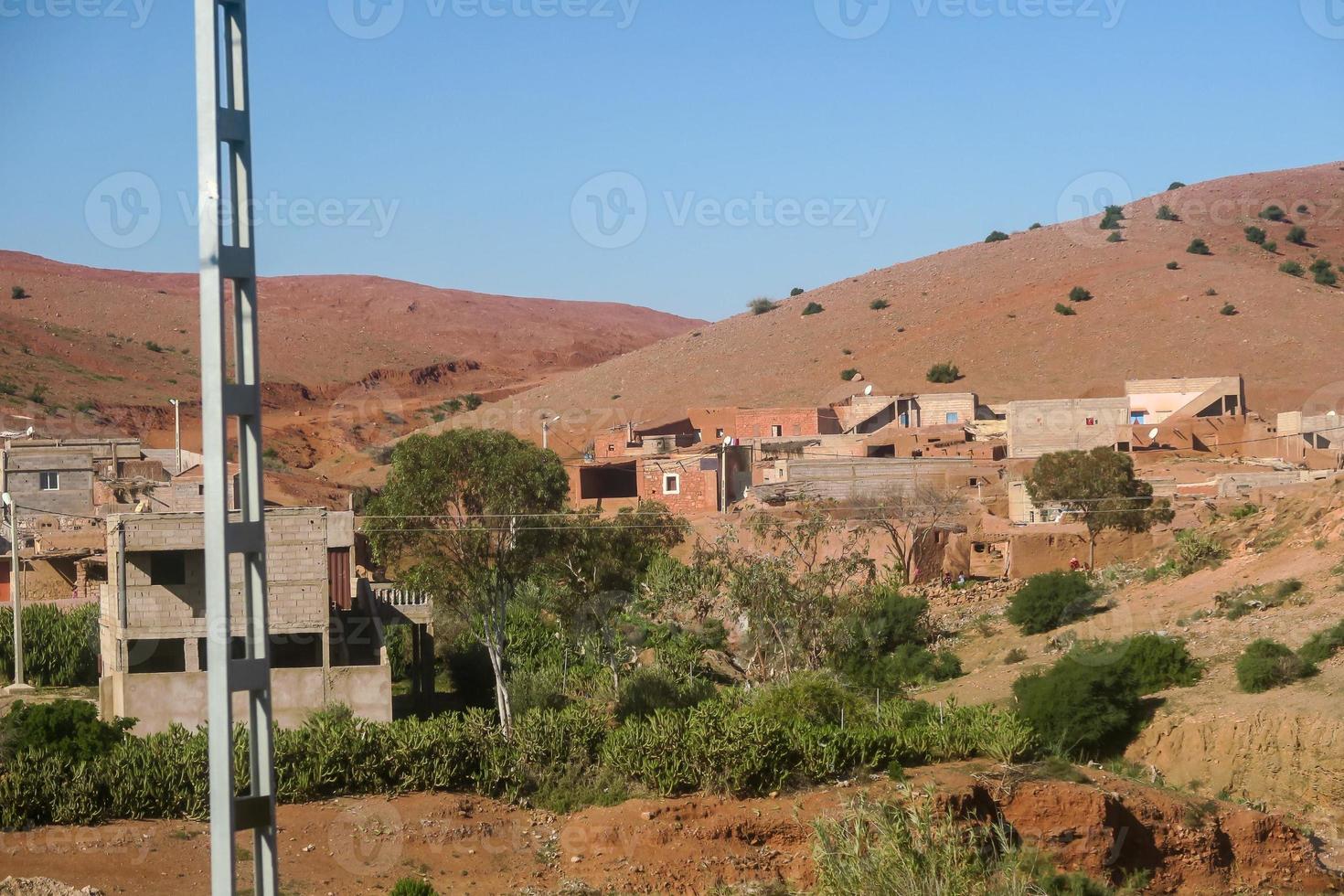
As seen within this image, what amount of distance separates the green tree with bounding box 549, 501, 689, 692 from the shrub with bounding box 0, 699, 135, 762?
24.8 feet

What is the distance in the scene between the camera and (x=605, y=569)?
24.0 metres

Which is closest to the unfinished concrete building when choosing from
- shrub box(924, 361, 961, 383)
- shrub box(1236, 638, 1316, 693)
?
shrub box(924, 361, 961, 383)

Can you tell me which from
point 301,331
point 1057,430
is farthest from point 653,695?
point 301,331

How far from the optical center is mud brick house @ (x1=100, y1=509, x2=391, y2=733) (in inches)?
776

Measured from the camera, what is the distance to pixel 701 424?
5131cm

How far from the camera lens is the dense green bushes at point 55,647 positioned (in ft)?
80.6

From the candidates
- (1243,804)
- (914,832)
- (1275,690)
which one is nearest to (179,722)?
(914,832)

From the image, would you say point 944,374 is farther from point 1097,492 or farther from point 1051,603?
point 1051,603

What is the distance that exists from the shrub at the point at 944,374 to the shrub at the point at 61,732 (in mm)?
50642

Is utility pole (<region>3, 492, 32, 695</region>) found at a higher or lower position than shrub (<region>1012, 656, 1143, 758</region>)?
higher

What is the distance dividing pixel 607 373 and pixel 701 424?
87.0ft

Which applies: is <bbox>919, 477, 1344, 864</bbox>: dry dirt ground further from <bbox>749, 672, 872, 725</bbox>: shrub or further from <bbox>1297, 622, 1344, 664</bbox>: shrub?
<bbox>749, 672, 872, 725</bbox>: shrub

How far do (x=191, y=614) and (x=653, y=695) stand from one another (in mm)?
7008

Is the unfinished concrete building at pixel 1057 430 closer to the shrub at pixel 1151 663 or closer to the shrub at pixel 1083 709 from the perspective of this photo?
the shrub at pixel 1151 663
